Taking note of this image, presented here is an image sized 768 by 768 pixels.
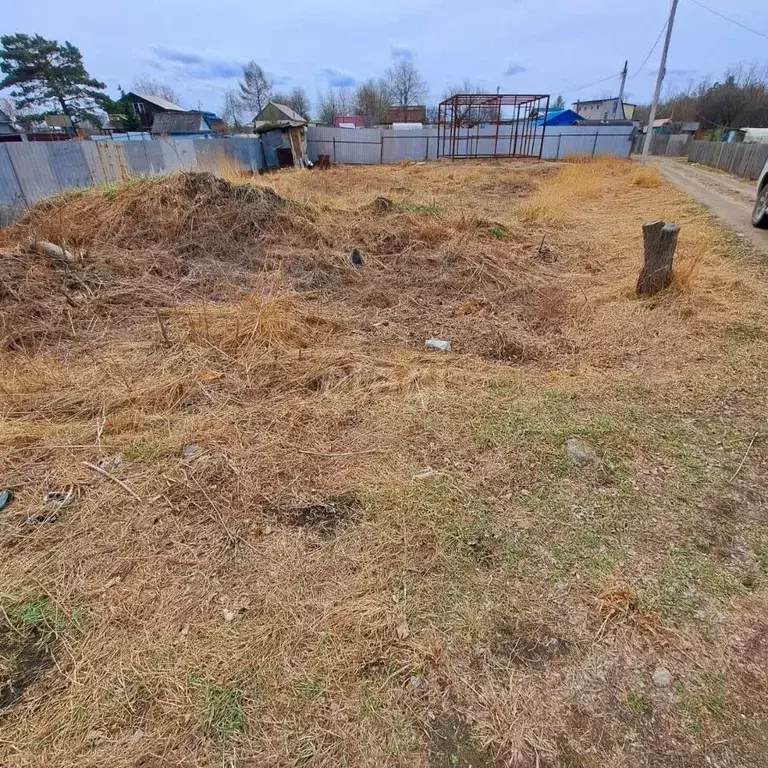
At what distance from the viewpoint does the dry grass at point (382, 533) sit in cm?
135

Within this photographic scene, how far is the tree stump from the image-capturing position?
422cm

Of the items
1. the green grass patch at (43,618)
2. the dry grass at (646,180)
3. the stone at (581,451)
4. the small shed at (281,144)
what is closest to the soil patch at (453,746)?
the green grass patch at (43,618)

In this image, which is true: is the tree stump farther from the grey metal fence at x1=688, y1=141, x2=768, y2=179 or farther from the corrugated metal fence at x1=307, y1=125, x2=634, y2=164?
the corrugated metal fence at x1=307, y1=125, x2=634, y2=164

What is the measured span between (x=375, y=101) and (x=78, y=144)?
53370 mm

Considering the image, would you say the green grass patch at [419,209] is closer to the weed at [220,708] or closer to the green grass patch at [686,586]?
the green grass patch at [686,586]

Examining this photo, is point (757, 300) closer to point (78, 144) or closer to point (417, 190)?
point (417, 190)

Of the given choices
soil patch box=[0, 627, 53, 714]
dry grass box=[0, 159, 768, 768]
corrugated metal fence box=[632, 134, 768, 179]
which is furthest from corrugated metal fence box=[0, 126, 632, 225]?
soil patch box=[0, 627, 53, 714]

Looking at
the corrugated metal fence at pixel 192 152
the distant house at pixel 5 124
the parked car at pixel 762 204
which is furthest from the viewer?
the distant house at pixel 5 124

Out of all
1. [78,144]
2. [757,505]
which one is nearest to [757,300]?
[757,505]

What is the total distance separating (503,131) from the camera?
2675cm

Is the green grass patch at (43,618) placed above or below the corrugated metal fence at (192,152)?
below

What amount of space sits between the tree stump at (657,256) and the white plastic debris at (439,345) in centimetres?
234

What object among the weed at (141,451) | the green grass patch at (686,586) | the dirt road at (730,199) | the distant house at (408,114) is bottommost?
the green grass patch at (686,586)

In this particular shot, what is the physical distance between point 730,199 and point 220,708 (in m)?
14.4
